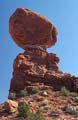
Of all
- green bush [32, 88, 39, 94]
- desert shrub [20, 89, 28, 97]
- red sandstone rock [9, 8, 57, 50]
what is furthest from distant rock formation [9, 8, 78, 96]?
desert shrub [20, 89, 28, 97]

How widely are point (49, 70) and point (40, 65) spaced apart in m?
1.11

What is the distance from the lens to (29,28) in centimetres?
4231

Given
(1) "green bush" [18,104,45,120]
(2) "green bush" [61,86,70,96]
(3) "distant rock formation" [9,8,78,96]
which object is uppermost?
(3) "distant rock formation" [9,8,78,96]

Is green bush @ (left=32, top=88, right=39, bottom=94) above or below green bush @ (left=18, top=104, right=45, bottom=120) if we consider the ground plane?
above

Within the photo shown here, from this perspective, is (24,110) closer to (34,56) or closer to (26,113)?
(26,113)

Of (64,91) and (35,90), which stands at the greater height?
(35,90)

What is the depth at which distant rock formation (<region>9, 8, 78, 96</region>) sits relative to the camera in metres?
38.1

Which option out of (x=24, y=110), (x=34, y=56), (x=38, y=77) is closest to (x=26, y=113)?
(x=24, y=110)

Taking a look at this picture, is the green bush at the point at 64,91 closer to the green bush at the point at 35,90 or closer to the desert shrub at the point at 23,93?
the green bush at the point at 35,90

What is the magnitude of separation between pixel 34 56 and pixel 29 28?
11.6ft

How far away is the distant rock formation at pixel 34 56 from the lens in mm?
38094

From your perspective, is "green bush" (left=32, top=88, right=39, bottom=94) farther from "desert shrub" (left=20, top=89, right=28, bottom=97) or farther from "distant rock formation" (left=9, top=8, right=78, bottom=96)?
"distant rock formation" (left=9, top=8, right=78, bottom=96)

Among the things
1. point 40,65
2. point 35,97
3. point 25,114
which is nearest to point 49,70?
point 40,65

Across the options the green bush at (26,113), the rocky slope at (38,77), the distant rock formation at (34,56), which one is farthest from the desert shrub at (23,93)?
the green bush at (26,113)
